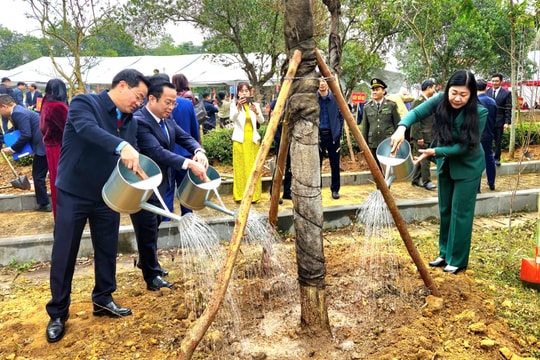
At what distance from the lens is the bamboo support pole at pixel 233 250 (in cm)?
228

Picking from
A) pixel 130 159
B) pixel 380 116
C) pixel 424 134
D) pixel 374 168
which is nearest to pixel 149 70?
pixel 380 116

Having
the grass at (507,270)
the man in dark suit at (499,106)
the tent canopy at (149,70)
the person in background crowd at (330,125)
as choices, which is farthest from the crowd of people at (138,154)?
the tent canopy at (149,70)

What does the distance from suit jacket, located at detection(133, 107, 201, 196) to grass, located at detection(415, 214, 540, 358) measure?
2782mm

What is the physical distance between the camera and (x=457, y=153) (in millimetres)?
3822

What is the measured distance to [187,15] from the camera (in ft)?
35.9

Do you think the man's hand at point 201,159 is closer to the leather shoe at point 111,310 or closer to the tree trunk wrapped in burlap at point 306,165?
the tree trunk wrapped in burlap at point 306,165

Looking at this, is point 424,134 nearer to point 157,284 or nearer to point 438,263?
point 438,263

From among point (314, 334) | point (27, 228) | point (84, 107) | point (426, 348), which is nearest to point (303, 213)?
point (314, 334)

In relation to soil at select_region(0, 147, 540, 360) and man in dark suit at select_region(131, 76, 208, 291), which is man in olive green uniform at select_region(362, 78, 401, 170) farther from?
man in dark suit at select_region(131, 76, 208, 291)

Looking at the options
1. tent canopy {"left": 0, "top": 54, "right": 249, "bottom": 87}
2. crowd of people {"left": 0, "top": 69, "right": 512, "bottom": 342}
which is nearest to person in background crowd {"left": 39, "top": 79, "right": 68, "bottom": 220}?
crowd of people {"left": 0, "top": 69, "right": 512, "bottom": 342}

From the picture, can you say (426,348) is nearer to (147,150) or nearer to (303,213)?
(303,213)

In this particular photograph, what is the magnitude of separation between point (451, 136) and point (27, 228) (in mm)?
5351

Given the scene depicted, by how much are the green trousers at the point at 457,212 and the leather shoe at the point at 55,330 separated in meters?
3.35

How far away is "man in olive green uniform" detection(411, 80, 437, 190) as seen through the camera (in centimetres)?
705
